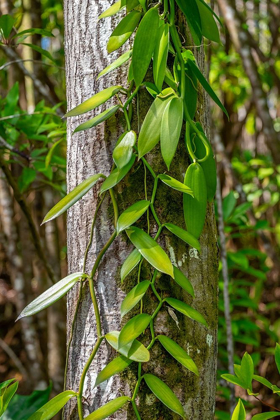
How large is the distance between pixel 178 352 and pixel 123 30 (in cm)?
40

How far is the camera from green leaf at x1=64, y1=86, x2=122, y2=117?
1.87 feet

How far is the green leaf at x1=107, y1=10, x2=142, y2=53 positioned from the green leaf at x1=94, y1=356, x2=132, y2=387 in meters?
0.39

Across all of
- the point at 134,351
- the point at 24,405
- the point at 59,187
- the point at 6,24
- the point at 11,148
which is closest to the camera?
the point at 134,351

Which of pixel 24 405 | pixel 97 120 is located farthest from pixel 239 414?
pixel 24 405

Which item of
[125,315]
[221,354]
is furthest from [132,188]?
[221,354]

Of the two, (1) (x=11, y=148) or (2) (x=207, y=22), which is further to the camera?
(1) (x=11, y=148)

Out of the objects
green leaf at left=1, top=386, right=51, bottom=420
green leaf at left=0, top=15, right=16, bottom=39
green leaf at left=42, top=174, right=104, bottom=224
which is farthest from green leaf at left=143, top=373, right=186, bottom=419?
green leaf at left=0, top=15, right=16, bottom=39

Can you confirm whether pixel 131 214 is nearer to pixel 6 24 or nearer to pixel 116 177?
pixel 116 177

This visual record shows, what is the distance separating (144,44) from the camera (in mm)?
528

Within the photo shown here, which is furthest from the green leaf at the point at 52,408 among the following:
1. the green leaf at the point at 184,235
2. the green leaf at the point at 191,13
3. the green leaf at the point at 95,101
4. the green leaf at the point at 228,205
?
the green leaf at the point at 228,205

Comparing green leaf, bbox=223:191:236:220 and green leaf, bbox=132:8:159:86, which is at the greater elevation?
green leaf, bbox=132:8:159:86

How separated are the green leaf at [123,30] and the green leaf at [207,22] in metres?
0.09

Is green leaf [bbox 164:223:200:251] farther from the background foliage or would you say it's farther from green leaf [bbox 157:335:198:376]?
the background foliage

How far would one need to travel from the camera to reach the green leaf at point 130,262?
53 centimetres
